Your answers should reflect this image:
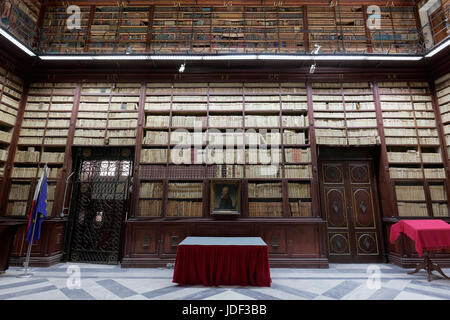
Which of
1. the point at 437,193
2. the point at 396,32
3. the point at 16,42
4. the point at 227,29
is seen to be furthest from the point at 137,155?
the point at 396,32

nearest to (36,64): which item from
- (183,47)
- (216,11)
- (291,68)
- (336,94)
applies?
(183,47)

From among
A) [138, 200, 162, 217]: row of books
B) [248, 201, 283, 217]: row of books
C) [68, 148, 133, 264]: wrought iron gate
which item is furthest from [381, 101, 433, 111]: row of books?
[68, 148, 133, 264]: wrought iron gate

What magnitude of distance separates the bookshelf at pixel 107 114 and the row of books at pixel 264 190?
2.69 meters

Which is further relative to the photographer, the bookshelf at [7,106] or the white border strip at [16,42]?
the bookshelf at [7,106]

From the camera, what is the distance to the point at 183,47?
5246 millimetres

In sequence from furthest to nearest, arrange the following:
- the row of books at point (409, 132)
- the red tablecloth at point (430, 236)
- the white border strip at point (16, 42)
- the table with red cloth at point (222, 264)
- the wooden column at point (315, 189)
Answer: the row of books at point (409, 132) < the wooden column at point (315, 189) < the white border strip at point (16, 42) < the red tablecloth at point (430, 236) < the table with red cloth at point (222, 264)

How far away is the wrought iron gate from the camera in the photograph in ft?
15.0

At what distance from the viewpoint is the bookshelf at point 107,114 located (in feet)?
15.8

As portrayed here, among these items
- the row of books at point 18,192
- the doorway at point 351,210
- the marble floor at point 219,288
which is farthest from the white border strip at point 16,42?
the doorway at point 351,210

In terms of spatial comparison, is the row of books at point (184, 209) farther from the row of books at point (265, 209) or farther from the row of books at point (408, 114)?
the row of books at point (408, 114)

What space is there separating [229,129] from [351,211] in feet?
10.3

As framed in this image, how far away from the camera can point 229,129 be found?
483 cm

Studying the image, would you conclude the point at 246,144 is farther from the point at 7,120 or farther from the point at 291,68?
the point at 7,120
